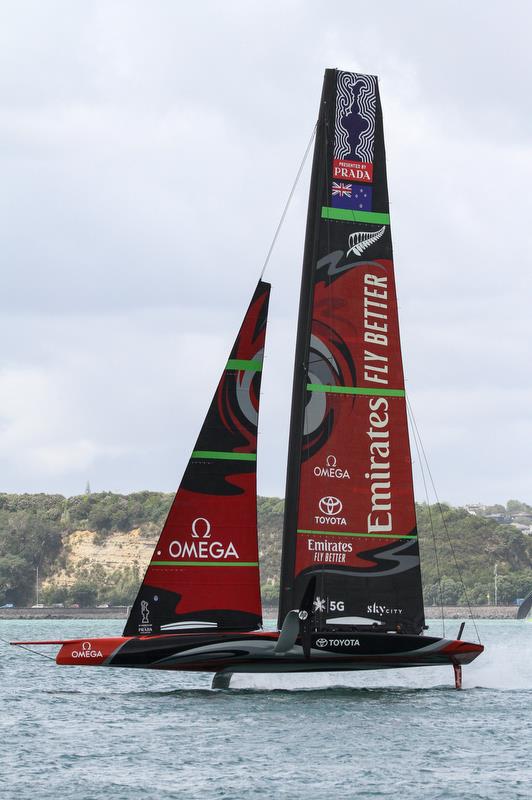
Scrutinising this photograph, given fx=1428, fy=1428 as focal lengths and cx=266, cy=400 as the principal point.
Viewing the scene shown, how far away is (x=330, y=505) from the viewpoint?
93.9ft

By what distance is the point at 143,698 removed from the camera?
33375mm

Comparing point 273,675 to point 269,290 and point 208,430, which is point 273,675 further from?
point 269,290

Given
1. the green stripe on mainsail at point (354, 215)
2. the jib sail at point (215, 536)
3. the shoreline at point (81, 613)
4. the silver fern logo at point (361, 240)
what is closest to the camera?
the jib sail at point (215, 536)

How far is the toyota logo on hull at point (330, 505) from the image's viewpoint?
93.7ft

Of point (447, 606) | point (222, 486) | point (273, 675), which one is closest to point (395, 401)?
point (222, 486)

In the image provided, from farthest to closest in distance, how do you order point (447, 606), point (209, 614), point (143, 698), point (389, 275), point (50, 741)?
point (447, 606), point (143, 698), point (389, 275), point (209, 614), point (50, 741)

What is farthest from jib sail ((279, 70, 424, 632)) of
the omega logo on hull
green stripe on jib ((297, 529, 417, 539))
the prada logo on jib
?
the omega logo on hull

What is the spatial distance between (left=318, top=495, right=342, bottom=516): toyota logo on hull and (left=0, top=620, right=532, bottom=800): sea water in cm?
324

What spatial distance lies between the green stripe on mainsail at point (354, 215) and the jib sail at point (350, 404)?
0.02 meters

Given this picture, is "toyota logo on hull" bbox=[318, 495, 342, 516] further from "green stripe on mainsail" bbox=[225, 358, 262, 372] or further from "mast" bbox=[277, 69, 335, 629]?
"green stripe on mainsail" bbox=[225, 358, 262, 372]

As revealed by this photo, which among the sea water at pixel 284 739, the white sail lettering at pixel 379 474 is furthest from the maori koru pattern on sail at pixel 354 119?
the sea water at pixel 284 739

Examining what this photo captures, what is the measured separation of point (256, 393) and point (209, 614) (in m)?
4.52

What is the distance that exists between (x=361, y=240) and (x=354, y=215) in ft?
1.77

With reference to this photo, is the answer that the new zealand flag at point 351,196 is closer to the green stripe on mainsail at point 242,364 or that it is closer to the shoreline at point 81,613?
the green stripe on mainsail at point 242,364
